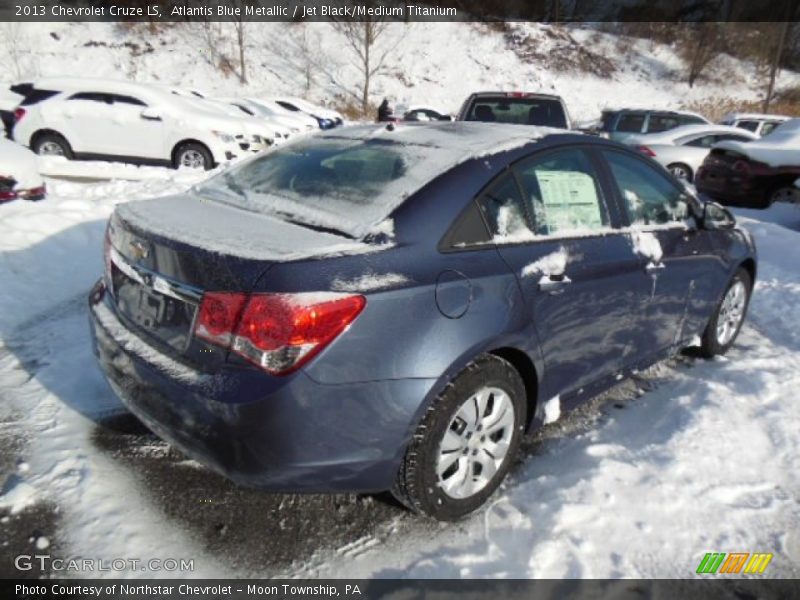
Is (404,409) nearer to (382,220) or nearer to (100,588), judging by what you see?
(382,220)

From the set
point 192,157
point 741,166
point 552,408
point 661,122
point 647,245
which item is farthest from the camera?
point 661,122

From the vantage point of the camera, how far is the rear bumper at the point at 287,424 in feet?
6.12

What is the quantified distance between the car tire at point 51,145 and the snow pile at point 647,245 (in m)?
10.2

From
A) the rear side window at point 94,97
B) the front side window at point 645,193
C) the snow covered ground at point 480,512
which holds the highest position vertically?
the rear side window at point 94,97

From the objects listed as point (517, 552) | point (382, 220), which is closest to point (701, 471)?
point (517, 552)

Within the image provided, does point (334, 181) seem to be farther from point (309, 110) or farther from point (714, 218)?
point (309, 110)

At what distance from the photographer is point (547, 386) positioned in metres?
2.65

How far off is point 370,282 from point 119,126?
9.84 metres

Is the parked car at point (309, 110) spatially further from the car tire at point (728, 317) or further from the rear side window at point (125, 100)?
the car tire at point (728, 317)

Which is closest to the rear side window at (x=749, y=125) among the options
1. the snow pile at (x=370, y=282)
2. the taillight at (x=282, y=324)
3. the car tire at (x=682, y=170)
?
the car tire at (x=682, y=170)

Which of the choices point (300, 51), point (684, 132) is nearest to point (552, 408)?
point (684, 132)

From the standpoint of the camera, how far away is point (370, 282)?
1963 mm

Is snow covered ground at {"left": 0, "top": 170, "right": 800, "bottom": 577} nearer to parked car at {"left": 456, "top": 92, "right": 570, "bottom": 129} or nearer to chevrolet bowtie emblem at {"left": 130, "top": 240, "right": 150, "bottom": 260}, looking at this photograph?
chevrolet bowtie emblem at {"left": 130, "top": 240, "right": 150, "bottom": 260}

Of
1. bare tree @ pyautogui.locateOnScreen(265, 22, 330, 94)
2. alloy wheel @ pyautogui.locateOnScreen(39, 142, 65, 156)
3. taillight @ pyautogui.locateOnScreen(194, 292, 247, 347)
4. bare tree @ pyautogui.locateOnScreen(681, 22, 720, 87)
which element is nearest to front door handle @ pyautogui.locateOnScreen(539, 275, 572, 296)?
taillight @ pyautogui.locateOnScreen(194, 292, 247, 347)
